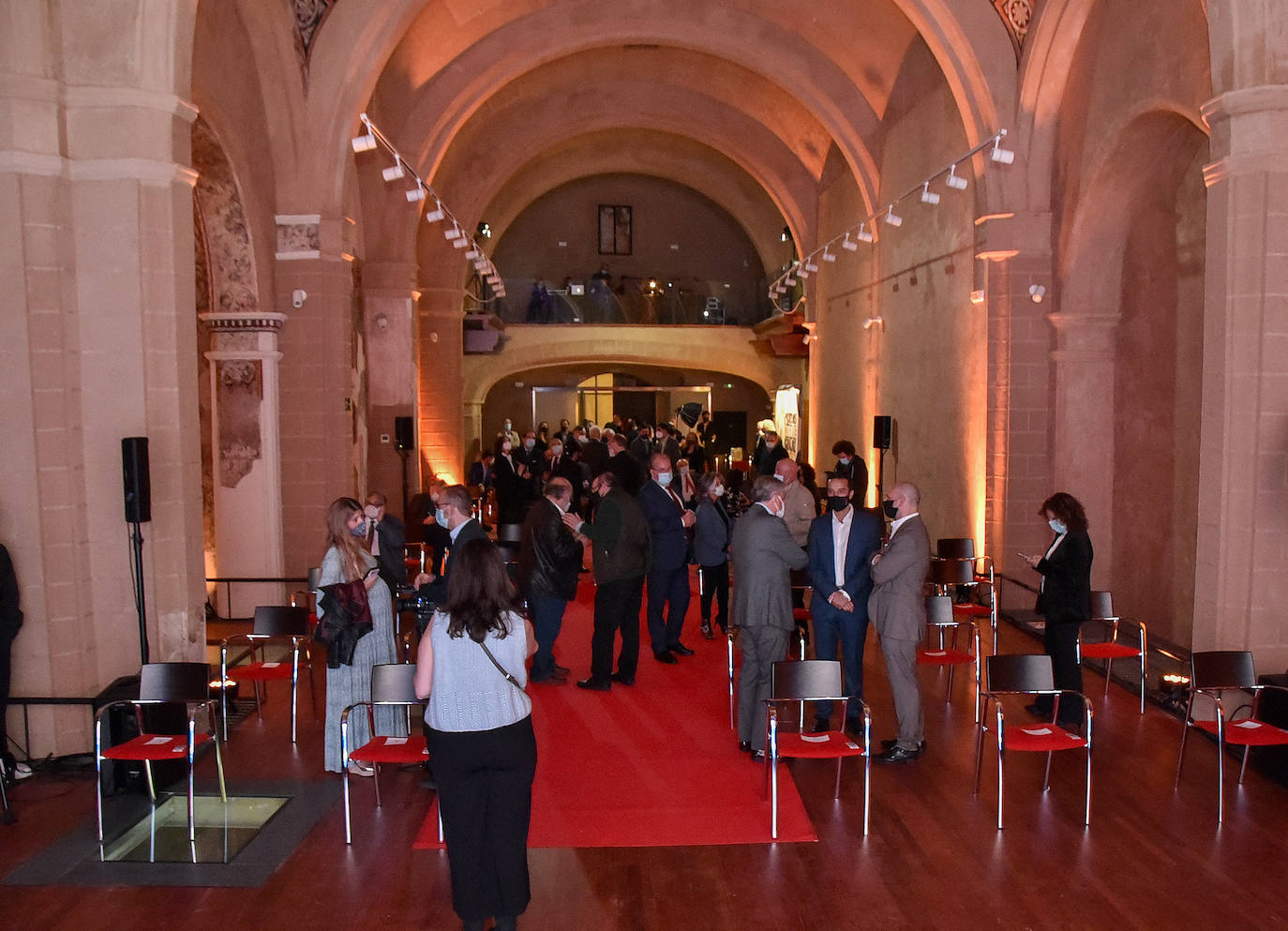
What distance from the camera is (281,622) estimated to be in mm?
7555

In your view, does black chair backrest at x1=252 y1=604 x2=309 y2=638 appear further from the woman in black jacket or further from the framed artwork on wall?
the framed artwork on wall

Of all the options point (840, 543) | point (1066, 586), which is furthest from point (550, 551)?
point (1066, 586)

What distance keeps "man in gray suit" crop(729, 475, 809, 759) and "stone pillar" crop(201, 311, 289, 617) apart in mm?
5807

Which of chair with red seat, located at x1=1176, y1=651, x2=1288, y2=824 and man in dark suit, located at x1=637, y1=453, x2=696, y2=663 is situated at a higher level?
man in dark suit, located at x1=637, y1=453, x2=696, y2=663

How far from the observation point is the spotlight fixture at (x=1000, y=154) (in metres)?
10.3

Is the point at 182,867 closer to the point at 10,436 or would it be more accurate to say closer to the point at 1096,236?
the point at 10,436

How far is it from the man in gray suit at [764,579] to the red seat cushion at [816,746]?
23.0 inches

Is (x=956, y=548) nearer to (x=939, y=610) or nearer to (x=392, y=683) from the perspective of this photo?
(x=939, y=610)

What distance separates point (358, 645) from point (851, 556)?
9.80 ft

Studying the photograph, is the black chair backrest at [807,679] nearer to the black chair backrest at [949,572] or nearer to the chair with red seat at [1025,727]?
the chair with red seat at [1025,727]

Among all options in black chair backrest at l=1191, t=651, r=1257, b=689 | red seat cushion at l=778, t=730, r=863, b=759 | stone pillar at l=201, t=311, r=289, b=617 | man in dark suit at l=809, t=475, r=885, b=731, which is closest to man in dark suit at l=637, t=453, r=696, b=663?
man in dark suit at l=809, t=475, r=885, b=731

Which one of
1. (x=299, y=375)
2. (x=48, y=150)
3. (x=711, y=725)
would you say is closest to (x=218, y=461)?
(x=299, y=375)

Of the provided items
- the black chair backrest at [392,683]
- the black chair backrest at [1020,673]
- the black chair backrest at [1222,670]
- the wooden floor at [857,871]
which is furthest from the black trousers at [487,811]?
the black chair backrest at [1222,670]

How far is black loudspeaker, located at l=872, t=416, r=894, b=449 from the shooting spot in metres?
15.0
